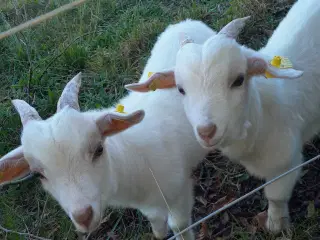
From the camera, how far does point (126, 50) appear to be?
Answer: 6.09 meters

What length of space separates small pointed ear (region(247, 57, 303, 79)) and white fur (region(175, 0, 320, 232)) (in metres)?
0.02

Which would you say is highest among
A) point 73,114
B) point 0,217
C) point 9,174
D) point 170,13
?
point 73,114

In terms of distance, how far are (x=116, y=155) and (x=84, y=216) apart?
31.7 inches

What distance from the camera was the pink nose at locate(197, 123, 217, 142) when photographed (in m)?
2.99

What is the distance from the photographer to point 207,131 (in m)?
2.99

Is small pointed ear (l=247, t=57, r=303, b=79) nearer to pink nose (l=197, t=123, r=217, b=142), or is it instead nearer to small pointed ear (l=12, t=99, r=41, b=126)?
pink nose (l=197, t=123, r=217, b=142)

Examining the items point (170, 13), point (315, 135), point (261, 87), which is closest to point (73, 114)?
point (261, 87)

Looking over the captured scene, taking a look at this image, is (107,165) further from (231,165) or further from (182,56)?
(231,165)

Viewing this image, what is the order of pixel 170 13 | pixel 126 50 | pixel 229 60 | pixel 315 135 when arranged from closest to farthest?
pixel 229 60 < pixel 315 135 < pixel 126 50 < pixel 170 13

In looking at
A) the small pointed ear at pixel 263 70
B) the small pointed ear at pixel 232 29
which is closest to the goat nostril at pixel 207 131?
the small pointed ear at pixel 263 70

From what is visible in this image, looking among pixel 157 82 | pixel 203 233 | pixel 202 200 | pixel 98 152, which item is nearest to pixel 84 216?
pixel 98 152

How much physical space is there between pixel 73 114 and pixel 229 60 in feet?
3.25

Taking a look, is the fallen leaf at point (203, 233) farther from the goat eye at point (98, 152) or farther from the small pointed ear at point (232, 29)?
the small pointed ear at point (232, 29)

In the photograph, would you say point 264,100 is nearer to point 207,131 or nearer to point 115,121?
point 207,131
